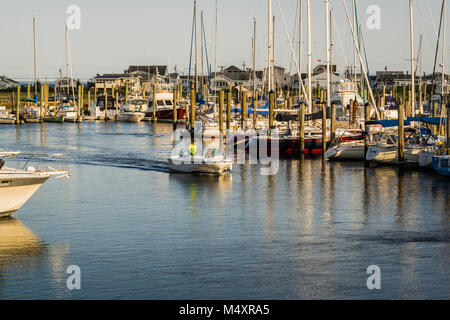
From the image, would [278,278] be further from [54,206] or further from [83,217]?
[54,206]

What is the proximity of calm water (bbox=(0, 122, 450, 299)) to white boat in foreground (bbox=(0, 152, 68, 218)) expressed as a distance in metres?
0.75

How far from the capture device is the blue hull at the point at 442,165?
134 ft

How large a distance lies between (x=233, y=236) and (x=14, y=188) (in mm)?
8819

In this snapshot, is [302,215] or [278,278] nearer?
[278,278]

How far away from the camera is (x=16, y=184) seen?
91.2 ft

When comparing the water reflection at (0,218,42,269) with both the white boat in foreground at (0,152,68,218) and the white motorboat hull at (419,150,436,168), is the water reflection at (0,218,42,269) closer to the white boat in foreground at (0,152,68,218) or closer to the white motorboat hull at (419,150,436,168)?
the white boat in foreground at (0,152,68,218)

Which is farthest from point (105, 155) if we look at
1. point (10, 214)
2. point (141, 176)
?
point (10, 214)

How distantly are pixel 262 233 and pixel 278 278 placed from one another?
629 cm

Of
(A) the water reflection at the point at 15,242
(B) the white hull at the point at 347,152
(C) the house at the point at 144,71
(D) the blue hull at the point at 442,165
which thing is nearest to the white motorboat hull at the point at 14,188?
(A) the water reflection at the point at 15,242

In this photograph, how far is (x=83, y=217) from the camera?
31141 mm
